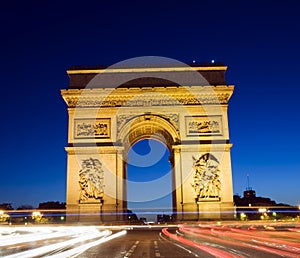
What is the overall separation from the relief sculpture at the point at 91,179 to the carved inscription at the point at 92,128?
198 cm

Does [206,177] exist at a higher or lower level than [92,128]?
lower

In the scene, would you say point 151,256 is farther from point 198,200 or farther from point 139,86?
point 139,86

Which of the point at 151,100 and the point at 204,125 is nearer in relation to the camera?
the point at 204,125

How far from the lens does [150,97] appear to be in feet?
107

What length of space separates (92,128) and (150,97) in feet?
16.8

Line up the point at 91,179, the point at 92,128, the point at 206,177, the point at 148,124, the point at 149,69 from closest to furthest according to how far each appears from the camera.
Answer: the point at 206,177 < the point at 91,179 < the point at 92,128 < the point at 149,69 < the point at 148,124

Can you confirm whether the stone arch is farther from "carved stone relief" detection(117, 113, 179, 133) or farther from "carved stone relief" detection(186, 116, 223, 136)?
"carved stone relief" detection(186, 116, 223, 136)

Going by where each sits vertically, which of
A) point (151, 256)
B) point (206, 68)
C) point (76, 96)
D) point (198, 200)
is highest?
point (206, 68)

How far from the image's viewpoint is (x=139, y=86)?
32.8 m

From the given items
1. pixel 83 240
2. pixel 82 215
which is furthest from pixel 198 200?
pixel 83 240

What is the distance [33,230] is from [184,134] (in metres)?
13.1

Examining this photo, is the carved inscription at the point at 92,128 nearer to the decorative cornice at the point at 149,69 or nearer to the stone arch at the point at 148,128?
the stone arch at the point at 148,128

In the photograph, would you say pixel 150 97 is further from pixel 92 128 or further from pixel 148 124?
pixel 92 128

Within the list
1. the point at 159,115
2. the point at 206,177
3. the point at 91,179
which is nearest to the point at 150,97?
→ the point at 159,115
